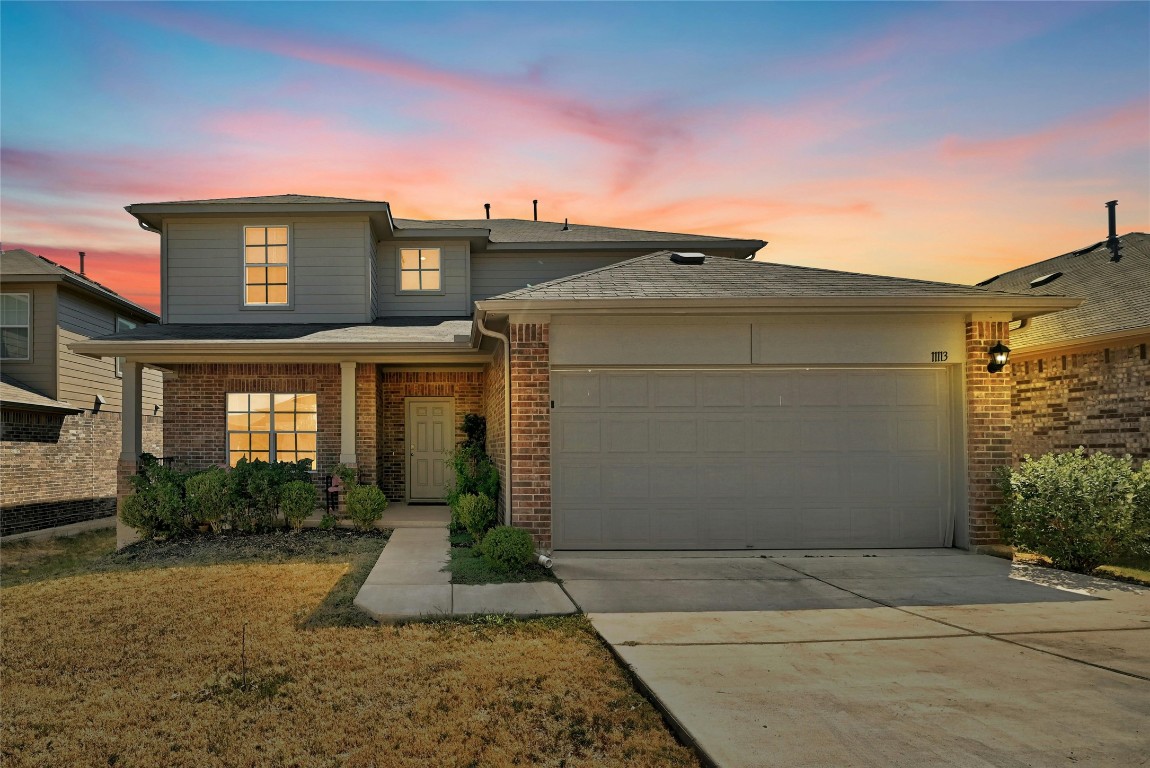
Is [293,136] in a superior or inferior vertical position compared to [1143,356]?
superior

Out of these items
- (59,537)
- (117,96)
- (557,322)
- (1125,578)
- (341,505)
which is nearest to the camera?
(1125,578)

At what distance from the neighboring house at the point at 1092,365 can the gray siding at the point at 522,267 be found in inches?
311

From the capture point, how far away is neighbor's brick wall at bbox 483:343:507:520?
917cm

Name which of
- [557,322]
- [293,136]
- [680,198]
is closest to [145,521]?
[293,136]

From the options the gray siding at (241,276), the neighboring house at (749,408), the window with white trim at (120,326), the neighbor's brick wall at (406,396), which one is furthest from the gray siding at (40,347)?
the neighboring house at (749,408)

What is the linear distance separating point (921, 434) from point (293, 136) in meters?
10.3

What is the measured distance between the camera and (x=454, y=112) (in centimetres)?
1148

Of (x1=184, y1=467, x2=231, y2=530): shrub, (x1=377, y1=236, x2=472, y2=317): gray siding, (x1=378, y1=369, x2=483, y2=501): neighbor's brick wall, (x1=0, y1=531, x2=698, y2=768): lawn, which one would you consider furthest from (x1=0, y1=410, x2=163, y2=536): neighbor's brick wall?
(x1=0, y1=531, x2=698, y2=768): lawn

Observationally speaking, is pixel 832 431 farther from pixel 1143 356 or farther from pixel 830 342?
pixel 1143 356

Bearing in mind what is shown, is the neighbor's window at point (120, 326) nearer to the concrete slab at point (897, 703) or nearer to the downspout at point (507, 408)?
the downspout at point (507, 408)

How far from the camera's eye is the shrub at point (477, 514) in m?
9.12

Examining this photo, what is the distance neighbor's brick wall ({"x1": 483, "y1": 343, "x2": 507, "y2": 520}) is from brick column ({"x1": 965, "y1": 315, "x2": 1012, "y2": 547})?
18.8 ft

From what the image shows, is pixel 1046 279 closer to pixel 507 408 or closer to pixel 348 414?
pixel 507 408

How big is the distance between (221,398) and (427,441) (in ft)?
12.3
